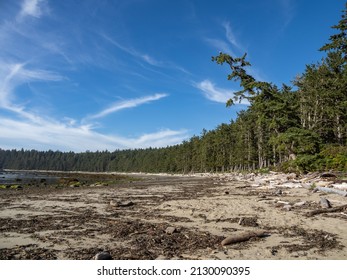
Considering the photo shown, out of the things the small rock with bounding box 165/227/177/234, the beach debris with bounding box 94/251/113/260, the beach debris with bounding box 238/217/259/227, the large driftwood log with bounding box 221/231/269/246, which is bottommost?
the beach debris with bounding box 94/251/113/260

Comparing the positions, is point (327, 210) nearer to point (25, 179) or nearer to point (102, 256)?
point (102, 256)

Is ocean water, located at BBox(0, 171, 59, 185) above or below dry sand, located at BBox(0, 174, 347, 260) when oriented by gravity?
above

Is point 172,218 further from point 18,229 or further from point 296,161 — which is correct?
point 296,161

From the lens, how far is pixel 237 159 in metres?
74.6

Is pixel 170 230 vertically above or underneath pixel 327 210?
underneath

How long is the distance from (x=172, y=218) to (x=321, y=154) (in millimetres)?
21707

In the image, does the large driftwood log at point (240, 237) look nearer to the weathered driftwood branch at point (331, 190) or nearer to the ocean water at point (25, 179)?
the weathered driftwood branch at point (331, 190)

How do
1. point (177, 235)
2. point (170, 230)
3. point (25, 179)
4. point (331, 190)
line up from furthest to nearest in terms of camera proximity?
point (25, 179) → point (331, 190) → point (170, 230) → point (177, 235)

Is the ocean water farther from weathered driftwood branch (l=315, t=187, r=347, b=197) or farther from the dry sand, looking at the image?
weathered driftwood branch (l=315, t=187, r=347, b=197)

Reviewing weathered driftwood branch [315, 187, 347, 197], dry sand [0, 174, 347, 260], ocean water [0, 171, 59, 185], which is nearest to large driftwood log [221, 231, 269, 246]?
dry sand [0, 174, 347, 260]

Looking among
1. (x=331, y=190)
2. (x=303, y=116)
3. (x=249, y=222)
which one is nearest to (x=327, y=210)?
(x=249, y=222)

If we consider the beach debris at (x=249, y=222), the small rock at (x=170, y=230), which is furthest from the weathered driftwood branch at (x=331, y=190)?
the small rock at (x=170, y=230)
